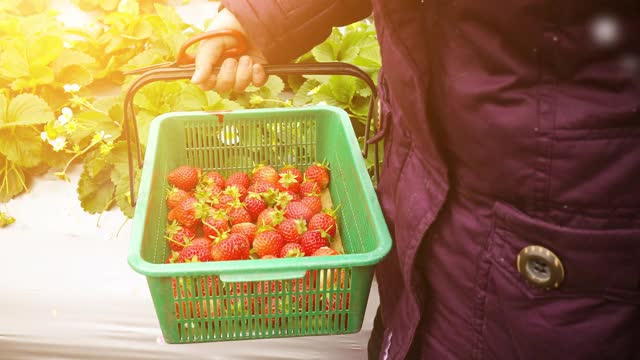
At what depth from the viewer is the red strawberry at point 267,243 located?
126 cm

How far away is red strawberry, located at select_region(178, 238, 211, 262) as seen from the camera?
121 centimetres

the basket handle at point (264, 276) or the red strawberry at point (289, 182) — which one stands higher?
the basket handle at point (264, 276)

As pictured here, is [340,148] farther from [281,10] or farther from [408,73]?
[408,73]

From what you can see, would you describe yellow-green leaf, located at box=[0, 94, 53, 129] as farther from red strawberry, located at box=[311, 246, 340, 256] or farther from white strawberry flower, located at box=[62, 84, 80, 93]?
red strawberry, located at box=[311, 246, 340, 256]

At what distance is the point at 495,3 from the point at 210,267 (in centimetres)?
55

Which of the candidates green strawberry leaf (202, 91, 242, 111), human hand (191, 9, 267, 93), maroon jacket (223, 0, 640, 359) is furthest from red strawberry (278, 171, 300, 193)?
maroon jacket (223, 0, 640, 359)

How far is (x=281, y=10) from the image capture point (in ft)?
3.61

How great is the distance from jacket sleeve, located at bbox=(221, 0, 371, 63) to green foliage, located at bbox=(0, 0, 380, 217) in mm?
688

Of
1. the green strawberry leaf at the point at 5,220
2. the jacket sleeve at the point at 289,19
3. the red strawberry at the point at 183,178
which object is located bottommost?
the green strawberry leaf at the point at 5,220

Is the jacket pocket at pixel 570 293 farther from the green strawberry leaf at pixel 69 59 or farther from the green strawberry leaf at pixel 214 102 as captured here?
the green strawberry leaf at pixel 69 59

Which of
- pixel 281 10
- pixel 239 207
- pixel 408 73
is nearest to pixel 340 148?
pixel 239 207

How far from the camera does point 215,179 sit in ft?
4.74

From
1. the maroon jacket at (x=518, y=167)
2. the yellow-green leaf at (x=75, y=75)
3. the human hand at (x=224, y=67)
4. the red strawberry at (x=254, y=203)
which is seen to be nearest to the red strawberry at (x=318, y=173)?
the red strawberry at (x=254, y=203)

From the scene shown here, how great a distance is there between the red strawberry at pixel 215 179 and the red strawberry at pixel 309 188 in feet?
0.60
